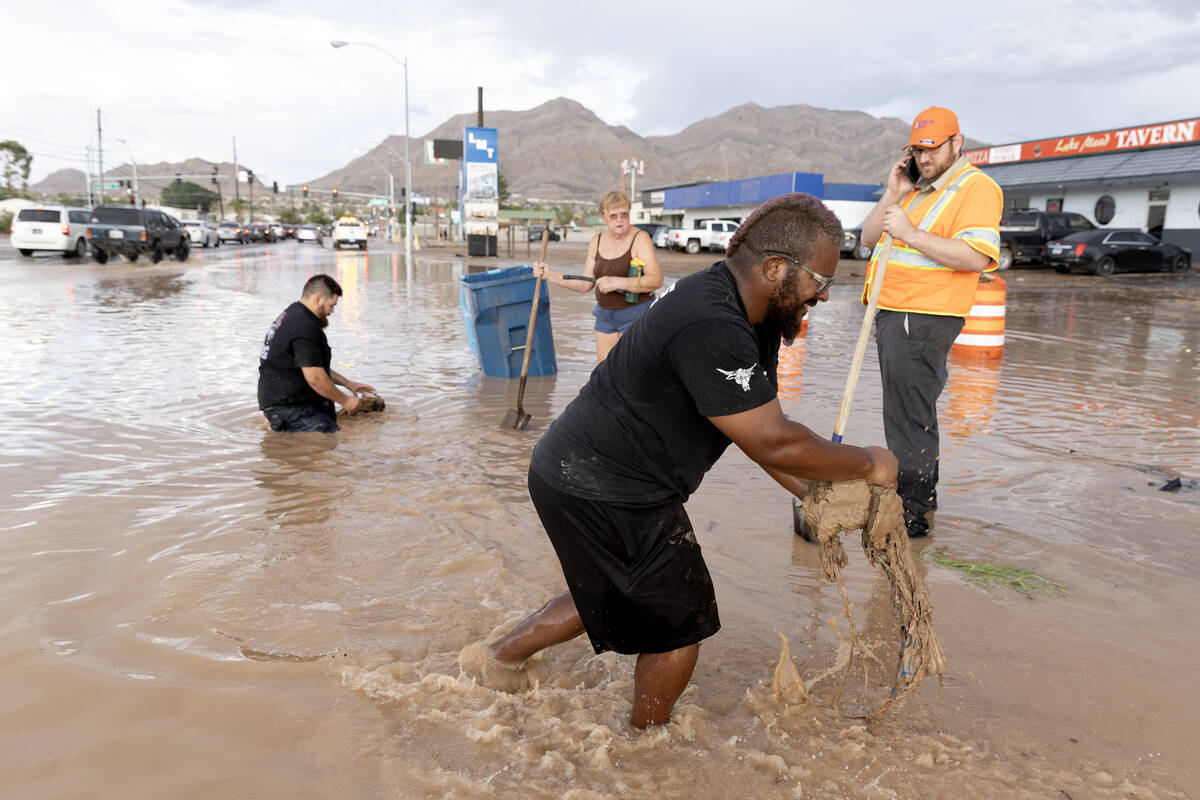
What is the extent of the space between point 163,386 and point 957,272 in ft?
22.1

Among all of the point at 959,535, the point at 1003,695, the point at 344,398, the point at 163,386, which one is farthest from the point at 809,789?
the point at 163,386

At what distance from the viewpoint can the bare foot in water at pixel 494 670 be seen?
272cm

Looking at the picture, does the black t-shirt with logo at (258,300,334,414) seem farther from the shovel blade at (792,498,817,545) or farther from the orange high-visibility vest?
the orange high-visibility vest

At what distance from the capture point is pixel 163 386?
7.33 meters

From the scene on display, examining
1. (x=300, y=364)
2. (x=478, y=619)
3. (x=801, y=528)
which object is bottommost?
(x=478, y=619)

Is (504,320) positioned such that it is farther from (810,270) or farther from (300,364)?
(810,270)

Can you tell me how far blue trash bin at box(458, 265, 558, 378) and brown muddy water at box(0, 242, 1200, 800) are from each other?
3.54 ft

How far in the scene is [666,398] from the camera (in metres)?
2.13

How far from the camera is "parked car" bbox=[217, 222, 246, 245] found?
46125mm

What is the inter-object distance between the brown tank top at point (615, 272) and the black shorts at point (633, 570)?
Answer: 143 inches

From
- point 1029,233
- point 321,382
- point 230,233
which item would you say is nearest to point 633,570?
point 321,382

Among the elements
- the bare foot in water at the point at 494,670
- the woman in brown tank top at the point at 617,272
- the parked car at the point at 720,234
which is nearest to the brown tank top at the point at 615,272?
the woman in brown tank top at the point at 617,272

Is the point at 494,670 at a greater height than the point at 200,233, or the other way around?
the point at 200,233

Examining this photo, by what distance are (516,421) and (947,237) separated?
11.8ft
